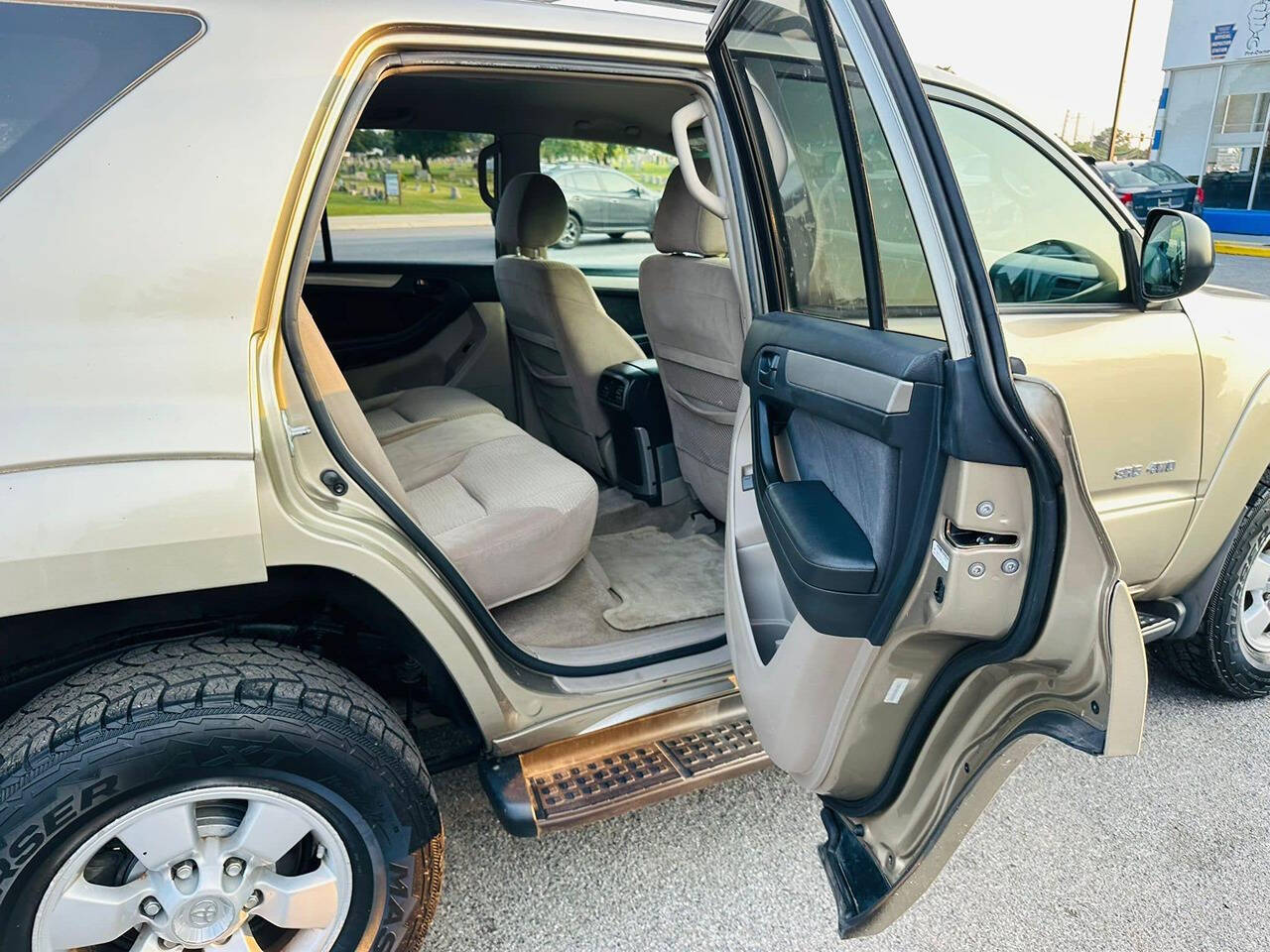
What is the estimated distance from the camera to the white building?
17.1 m

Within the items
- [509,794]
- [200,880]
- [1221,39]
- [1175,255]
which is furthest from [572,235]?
[1221,39]

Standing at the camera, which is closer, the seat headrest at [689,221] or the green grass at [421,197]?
the seat headrest at [689,221]

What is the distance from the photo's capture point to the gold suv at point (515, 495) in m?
1.26

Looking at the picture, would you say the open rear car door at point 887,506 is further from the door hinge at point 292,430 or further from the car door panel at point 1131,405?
the door hinge at point 292,430

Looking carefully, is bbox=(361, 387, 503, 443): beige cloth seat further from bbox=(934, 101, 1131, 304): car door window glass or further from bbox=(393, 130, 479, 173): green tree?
bbox=(934, 101, 1131, 304): car door window glass

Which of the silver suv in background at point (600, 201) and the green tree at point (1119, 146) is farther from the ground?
the silver suv in background at point (600, 201)

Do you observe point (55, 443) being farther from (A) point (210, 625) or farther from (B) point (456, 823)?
(B) point (456, 823)

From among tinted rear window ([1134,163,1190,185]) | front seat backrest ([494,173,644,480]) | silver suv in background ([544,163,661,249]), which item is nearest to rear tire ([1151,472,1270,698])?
front seat backrest ([494,173,644,480])

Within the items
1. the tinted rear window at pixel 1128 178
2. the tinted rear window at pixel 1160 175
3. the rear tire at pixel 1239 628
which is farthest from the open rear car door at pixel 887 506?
the tinted rear window at pixel 1160 175

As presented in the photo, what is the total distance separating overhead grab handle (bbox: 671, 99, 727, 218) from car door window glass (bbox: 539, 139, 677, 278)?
2.98 feet

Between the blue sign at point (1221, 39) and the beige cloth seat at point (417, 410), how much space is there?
69.1 feet

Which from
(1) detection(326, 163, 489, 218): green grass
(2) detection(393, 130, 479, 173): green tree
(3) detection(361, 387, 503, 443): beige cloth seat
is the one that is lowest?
(3) detection(361, 387, 503, 443): beige cloth seat

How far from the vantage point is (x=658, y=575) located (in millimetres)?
2555

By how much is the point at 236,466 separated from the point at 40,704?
520mm
